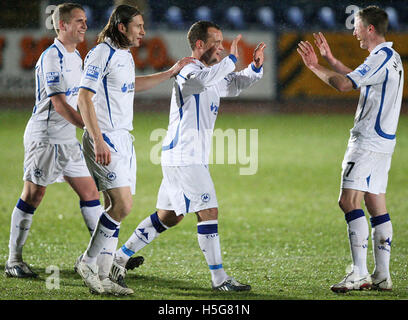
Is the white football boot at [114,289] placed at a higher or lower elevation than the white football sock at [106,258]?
lower

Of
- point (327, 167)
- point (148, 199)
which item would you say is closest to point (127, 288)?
point (148, 199)

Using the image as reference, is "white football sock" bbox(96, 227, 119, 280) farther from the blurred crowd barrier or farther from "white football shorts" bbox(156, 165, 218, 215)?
the blurred crowd barrier

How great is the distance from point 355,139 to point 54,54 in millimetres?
2439

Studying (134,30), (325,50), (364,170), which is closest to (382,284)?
(364,170)

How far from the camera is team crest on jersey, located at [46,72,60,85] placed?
566 centimetres

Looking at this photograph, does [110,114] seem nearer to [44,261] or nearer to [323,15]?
[44,261]

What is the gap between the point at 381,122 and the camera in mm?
5375

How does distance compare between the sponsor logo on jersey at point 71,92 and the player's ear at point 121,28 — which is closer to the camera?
the player's ear at point 121,28

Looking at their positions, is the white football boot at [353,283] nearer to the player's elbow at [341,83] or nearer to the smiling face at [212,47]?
the player's elbow at [341,83]

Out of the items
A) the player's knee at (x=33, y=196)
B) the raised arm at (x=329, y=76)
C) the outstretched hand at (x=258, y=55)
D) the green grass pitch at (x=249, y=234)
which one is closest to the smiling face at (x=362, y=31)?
the raised arm at (x=329, y=76)

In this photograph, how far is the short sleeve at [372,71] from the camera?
5.18 meters

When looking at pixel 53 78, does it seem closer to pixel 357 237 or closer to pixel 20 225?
pixel 20 225

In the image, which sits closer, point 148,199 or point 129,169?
point 129,169

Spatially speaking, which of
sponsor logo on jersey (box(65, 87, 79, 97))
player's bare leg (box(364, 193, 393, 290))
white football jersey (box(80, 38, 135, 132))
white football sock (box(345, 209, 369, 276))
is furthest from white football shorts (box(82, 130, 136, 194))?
player's bare leg (box(364, 193, 393, 290))
